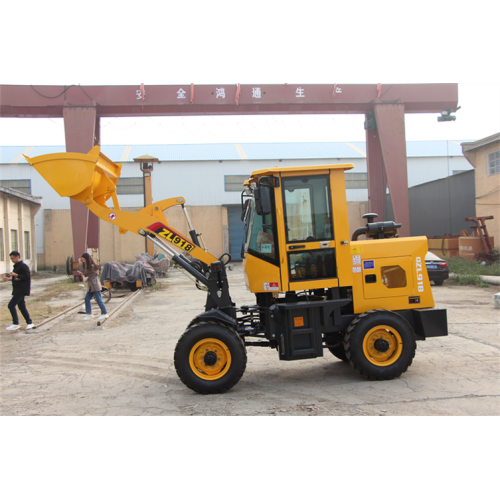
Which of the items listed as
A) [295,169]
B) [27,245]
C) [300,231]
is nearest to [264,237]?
[300,231]

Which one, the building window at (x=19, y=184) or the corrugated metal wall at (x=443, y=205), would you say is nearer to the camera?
the corrugated metal wall at (x=443, y=205)

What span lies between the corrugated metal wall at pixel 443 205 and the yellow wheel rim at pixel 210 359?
780 inches

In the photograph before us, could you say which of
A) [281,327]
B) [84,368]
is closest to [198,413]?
[281,327]

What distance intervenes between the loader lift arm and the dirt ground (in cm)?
114

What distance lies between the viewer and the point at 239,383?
17.0 ft

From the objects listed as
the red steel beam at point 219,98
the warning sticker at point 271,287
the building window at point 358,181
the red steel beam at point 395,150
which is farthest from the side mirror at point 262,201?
the building window at point 358,181

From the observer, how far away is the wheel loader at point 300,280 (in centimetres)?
479

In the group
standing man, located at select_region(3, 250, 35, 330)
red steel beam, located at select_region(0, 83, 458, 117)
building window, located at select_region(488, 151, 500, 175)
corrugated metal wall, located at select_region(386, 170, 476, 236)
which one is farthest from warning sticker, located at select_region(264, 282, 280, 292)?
corrugated metal wall, located at select_region(386, 170, 476, 236)

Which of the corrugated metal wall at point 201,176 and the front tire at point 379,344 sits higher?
the corrugated metal wall at point 201,176

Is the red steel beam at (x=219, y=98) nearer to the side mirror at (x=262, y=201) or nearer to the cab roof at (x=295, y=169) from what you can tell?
the cab roof at (x=295, y=169)

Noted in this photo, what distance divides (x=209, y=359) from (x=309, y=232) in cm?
182

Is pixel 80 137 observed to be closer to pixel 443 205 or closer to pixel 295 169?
pixel 295 169

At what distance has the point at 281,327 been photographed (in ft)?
16.2

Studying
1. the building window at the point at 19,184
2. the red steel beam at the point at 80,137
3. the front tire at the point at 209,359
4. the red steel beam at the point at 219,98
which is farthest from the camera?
the building window at the point at 19,184
